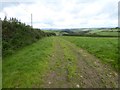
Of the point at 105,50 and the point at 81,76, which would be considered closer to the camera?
the point at 81,76

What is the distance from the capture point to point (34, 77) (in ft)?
29.3

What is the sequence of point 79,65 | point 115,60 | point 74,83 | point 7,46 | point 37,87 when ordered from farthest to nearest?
point 7,46
point 115,60
point 79,65
point 74,83
point 37,87

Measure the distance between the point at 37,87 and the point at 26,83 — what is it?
74 centimetres

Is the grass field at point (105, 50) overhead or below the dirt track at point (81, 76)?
overhead

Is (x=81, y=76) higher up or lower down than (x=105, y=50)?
lower down

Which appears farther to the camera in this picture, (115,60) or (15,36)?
(15,36)

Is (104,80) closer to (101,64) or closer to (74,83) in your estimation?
(74,83)

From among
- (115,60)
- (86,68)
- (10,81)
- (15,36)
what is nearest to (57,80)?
(10,81)

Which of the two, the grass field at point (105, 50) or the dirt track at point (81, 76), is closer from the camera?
the dirt track at point (81, 76)

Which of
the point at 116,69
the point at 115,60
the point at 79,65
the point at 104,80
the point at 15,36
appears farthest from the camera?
the point at 15,36

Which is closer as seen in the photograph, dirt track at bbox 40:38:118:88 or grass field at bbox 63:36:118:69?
dirt track at bbox 40:38:118:88

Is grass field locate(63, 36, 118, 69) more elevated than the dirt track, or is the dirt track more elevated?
grass field locate(63, 36, 118, 69)

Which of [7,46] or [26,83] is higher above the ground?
[7,46]

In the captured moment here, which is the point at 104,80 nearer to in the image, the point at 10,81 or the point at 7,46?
the point at 10,81
